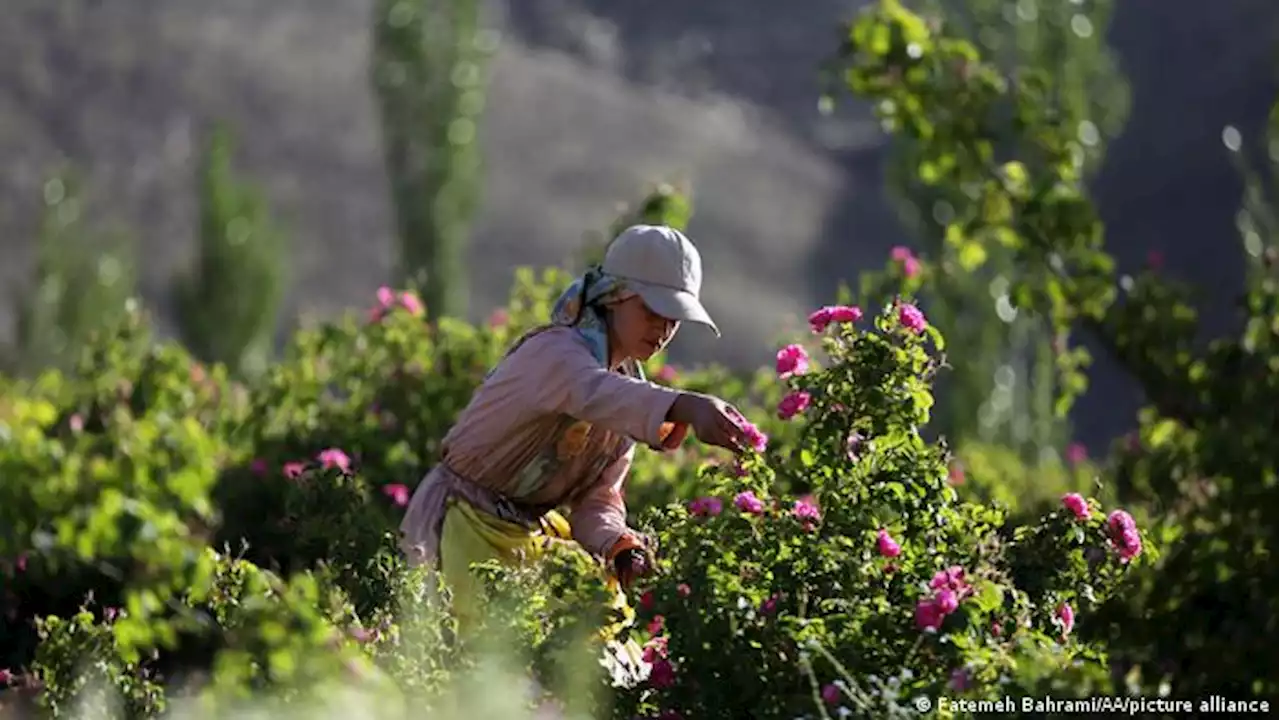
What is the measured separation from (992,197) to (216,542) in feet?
9.26

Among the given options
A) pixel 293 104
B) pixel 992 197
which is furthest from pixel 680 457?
pixel 293 104

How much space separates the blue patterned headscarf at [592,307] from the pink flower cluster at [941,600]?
103 centimetres

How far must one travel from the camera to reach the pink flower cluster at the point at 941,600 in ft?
12.2

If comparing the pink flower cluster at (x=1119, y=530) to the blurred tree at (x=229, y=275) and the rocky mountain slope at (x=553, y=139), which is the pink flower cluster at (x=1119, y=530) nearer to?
the blurred tree at (x=229, y=275)

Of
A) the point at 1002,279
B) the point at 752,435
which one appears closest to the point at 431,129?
the point at 1002,279

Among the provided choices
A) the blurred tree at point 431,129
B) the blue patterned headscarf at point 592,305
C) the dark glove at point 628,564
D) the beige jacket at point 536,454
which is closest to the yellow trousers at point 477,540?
the beige jacket at point 536,454

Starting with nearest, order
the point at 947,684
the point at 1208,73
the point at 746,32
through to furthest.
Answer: the point at 947,684
the point at 1208,73
the point at 746,32

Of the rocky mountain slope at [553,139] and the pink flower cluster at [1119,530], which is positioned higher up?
the pink flower cluster at [1119,530]

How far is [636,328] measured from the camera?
15.4 ft

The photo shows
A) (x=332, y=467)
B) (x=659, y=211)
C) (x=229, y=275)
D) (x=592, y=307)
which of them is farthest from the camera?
(x=229, y=275)

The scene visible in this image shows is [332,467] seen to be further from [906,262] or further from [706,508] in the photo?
[906,262]

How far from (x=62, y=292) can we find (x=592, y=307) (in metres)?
21.8

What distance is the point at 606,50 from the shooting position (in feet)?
100.0

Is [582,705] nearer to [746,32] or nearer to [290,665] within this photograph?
[290,665]
